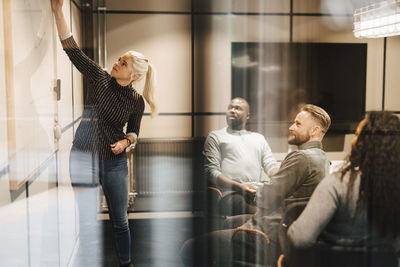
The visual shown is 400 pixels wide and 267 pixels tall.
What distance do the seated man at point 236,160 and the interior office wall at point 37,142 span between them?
0.64 m

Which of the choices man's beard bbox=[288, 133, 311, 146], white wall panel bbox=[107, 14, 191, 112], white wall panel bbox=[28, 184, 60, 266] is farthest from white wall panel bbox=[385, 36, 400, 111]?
white wall panel bbox=[28, 184, 60, 266]

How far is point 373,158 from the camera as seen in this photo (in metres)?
1.52

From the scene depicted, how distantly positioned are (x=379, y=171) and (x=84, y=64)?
1196 mm


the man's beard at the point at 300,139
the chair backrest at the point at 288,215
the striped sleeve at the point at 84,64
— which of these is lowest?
the chair backrest at the point at 288,215

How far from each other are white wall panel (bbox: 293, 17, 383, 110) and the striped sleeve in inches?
37.7

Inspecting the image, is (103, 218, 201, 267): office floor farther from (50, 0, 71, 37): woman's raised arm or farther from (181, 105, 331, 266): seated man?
(50, 0, 71, 37): woman's raised arm

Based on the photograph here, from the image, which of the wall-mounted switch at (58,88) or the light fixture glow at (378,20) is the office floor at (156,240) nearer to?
the wall-mounted switch at (58,88)

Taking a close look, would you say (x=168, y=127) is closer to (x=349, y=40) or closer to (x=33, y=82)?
(x=33, y=82)

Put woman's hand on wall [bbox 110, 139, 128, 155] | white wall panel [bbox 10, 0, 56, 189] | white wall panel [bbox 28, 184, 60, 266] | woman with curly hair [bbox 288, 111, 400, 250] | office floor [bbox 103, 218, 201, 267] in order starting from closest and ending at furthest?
white wall panel [bbox 10, 0, 56, 189] → white wall panel [bbox 28, 184, 60, 266] → woman with curly hair [bbox 288, 111, 400, 250] → woman's hand on wall [bbox 110, 139, 128, 155] → office floor [bbox 103, 218, 201, 267]

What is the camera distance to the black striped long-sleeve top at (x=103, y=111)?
1524 mm

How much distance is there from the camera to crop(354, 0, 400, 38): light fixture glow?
1.80 metres

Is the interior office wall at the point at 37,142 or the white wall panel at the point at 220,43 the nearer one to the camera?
the interior office wall at the point at 37,142

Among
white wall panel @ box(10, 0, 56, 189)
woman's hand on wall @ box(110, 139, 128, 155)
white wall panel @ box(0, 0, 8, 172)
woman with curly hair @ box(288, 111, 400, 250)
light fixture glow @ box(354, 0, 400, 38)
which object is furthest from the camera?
light fixture glow @ box(354, 0, 400, 38)

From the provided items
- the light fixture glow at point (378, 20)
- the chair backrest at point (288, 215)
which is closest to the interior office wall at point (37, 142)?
the chair backrest at point (288, 215)
